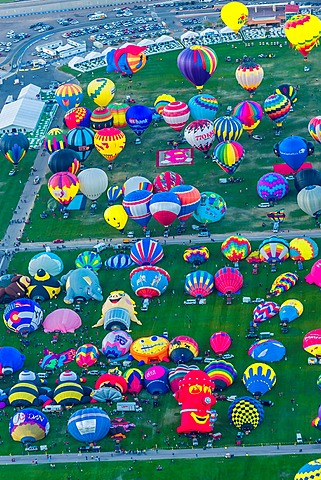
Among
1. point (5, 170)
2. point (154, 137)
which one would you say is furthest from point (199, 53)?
point (5, 170)

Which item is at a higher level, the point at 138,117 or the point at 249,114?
the point at 138,117

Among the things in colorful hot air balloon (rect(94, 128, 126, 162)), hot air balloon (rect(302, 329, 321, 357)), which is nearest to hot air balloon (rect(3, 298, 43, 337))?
hot air balloon (rect(302, 329, 321, 357))

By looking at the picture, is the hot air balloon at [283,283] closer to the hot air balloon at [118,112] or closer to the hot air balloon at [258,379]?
the hot air balloon at [258,379]

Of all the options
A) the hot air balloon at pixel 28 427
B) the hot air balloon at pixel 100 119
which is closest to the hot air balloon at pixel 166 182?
the hot air balloon at pixel 100 119

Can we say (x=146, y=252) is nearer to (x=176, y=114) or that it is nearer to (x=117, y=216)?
(x=117, y=216)

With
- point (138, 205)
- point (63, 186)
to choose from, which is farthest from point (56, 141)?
point (138, 205)

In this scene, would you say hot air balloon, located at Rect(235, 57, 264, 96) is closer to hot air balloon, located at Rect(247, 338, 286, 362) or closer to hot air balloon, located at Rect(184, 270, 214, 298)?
hot air balloon, located at Rect(184, 270, 214, 298)
